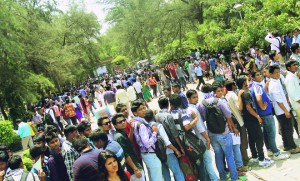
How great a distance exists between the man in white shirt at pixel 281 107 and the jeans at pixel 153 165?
94.5 inches

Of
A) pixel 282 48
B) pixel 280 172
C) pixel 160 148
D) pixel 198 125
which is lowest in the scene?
pixel 280 172

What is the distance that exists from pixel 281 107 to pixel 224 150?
1.34 meters

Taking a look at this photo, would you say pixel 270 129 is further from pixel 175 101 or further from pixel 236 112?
pixel 175 101

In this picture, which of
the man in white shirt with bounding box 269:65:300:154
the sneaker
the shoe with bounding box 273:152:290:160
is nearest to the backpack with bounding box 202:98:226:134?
the sneaker

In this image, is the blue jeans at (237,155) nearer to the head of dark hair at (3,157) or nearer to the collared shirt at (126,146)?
the collared shirt at (126,146)

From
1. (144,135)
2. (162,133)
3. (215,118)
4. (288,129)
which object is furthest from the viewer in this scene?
(288,129)

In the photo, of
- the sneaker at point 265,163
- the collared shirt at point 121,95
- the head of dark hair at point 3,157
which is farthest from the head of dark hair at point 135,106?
the collared shirt at point 121,95

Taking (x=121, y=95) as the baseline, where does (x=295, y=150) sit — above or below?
below

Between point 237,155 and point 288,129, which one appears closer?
point 237,155

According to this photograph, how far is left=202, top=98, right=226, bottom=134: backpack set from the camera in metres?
5.04

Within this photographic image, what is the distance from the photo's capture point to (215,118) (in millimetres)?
5055

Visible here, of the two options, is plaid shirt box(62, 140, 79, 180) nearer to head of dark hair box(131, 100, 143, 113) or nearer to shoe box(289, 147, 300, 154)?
head of dark hair box(131, 100, 143, 113)

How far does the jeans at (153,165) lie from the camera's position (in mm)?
4714

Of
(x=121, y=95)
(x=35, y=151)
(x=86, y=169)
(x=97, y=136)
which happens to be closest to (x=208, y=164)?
(x=97, y=136)
